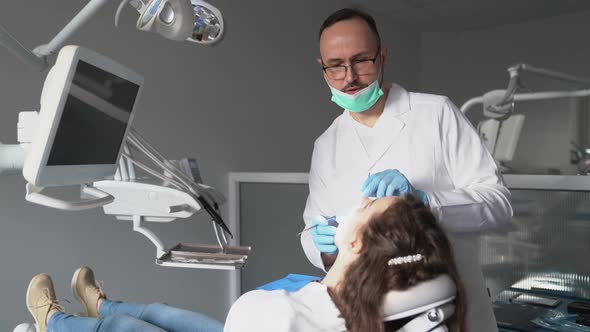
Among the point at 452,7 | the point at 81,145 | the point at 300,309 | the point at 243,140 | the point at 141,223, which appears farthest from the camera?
the point at 452,7

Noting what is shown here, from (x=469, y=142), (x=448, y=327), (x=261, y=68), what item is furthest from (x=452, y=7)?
(x=448, y=327)

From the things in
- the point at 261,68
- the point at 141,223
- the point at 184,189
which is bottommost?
the point at 141,223

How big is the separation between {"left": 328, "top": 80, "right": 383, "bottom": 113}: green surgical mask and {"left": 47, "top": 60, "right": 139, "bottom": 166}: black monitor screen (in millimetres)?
547

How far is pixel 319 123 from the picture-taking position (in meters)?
4.02

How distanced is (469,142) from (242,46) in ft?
6.88

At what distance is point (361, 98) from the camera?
145 cm

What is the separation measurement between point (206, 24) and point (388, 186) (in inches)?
24.9

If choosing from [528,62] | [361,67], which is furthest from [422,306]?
[528,62]

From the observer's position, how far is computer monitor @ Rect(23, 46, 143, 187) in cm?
101

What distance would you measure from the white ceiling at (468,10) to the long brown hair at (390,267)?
3.82m

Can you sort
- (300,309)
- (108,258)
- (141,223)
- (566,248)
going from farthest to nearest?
(108,258) < (566,248) < (141,223) < (300,309)

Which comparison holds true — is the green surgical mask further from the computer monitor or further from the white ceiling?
the white ceiling

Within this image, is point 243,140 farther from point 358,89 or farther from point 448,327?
point 448,327

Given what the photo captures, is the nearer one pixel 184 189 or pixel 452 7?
pixel 184 189
